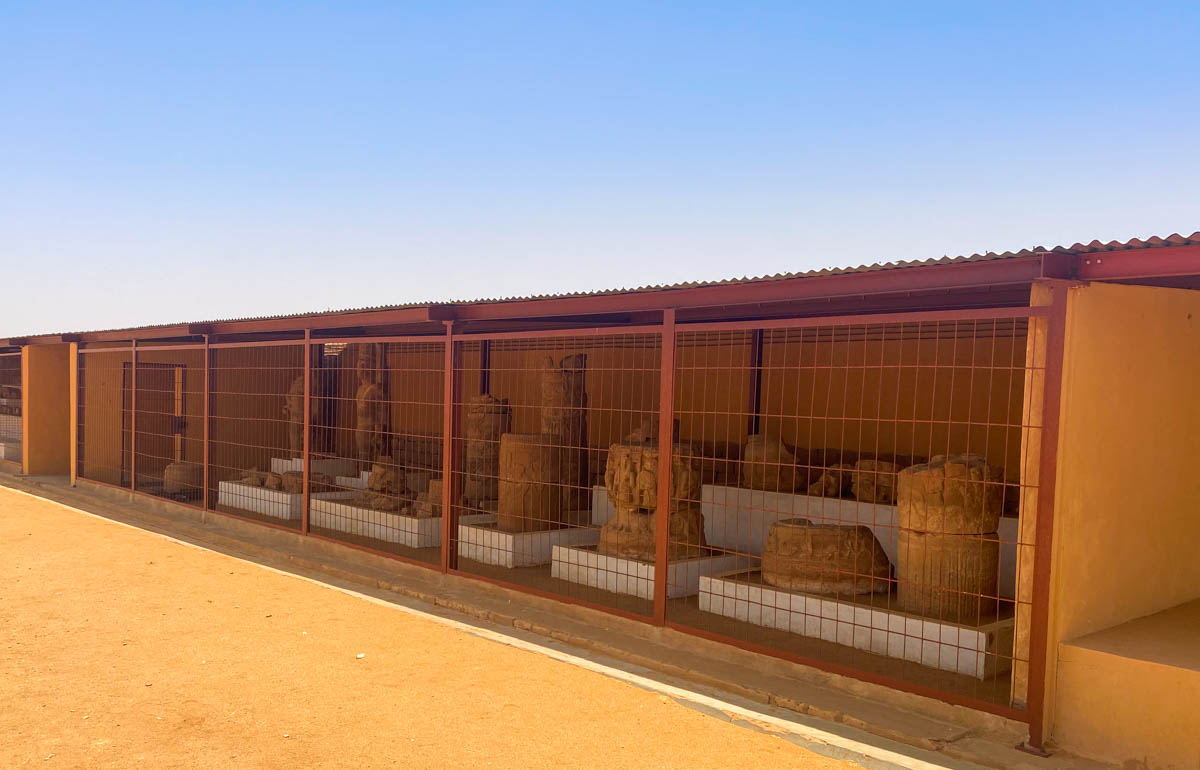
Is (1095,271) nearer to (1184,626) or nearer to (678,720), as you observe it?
(1184,626)

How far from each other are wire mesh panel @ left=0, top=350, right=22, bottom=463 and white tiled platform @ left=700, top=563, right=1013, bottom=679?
56.1 feet

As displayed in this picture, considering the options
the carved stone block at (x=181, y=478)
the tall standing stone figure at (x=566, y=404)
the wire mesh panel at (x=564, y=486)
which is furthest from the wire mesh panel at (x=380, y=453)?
the carved stone block at (x=181, y=478)

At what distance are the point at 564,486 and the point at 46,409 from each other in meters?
12.7

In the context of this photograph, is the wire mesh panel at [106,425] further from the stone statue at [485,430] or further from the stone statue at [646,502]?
the stone statue at [646,502]

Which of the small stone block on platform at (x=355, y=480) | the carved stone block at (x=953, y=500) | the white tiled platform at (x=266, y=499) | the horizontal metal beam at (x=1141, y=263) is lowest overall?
the white tiled platform at (x=266, y=499)

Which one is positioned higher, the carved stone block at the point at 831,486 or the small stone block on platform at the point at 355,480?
the carved stone block at the point at 831,486

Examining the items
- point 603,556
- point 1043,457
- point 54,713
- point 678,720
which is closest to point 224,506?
point 603,556

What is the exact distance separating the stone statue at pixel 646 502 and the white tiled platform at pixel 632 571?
14 centimetres

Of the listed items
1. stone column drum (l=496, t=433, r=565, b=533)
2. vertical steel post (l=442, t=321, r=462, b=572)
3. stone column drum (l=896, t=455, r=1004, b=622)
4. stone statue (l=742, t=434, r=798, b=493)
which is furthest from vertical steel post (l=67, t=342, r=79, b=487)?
stone column drum (l=896, t=455, r=1004, b=622)

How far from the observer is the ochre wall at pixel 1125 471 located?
5.12 metres

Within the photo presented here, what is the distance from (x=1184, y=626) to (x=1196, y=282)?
212cm

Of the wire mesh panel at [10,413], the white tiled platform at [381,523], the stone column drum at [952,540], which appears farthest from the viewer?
the wire mesh panel at [10,413]

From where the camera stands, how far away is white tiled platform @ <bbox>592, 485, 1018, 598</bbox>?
798 cm

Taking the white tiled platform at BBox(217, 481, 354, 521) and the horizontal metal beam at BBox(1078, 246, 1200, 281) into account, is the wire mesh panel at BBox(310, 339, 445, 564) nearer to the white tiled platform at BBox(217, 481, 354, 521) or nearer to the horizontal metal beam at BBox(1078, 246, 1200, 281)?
the white tiled platform at BBox(217, 481, 354, 521)
